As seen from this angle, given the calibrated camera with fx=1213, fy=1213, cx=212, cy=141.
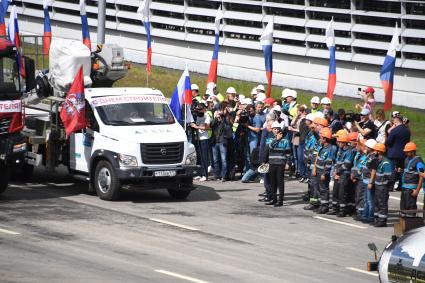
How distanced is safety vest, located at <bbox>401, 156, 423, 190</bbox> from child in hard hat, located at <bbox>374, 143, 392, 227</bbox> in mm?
375

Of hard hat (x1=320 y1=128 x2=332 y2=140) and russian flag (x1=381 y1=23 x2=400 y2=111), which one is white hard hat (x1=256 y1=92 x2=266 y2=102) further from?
hard hat (x1=320 y1=128 x2=332 y2=140)

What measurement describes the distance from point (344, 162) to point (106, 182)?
467 centimetres

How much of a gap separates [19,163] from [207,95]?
612 cm

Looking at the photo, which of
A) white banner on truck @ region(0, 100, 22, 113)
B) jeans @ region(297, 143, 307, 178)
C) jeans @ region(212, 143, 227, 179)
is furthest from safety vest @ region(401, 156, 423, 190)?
white banner on truck @ region(0, 100, 22, 113)

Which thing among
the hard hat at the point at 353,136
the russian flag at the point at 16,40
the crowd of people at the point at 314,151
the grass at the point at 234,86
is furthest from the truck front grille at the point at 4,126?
the grass at the point at 234,86

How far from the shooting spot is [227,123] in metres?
27.1

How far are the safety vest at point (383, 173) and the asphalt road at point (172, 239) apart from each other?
853 mm

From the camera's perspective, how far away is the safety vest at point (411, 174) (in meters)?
21.6

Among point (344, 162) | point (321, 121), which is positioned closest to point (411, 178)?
point (344, 162)

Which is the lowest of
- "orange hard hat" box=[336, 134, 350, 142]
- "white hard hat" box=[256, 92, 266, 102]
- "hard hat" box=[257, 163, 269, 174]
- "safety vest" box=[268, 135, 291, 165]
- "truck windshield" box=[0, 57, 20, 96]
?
"hard hat" box=[257, 163, 269, 174]

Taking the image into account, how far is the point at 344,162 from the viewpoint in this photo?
75.3 feet

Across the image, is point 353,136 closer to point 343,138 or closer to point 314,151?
point 343,138

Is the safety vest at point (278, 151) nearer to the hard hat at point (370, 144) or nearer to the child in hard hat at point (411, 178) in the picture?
the hard hat at point (370, 144)

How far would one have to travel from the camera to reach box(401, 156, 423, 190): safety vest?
21562 millimetres
